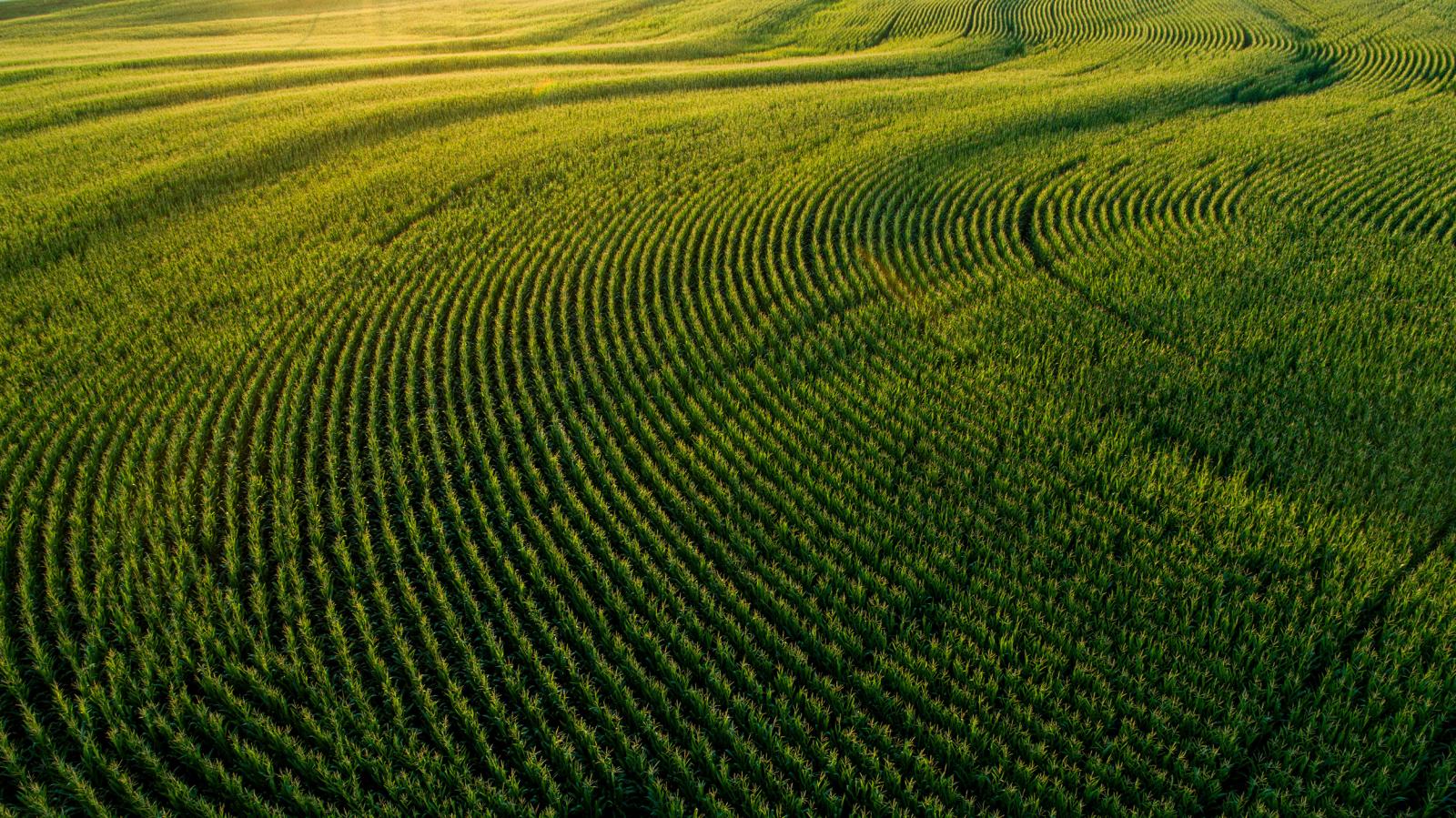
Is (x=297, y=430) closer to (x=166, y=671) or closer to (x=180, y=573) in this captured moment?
(x=180, y=573)

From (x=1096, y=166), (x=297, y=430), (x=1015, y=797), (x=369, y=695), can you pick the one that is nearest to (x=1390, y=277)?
(x=1096, y=166)

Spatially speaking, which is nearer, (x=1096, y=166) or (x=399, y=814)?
(x=399, y=814)

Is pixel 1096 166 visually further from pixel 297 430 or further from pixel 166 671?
pixel 166 671

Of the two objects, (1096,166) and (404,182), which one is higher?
(404,182)

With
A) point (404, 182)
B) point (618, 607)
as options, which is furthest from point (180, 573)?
point (404, 182)

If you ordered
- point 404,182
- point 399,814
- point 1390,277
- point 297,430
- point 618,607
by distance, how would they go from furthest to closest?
1. point 404,182
2. point 1390,277
3. point 297,430
4. point 618,607
5. point 399,814

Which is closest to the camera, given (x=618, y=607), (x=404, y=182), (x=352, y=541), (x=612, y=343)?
(x=618, y=607)

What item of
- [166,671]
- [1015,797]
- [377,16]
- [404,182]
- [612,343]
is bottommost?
[1015,797]
